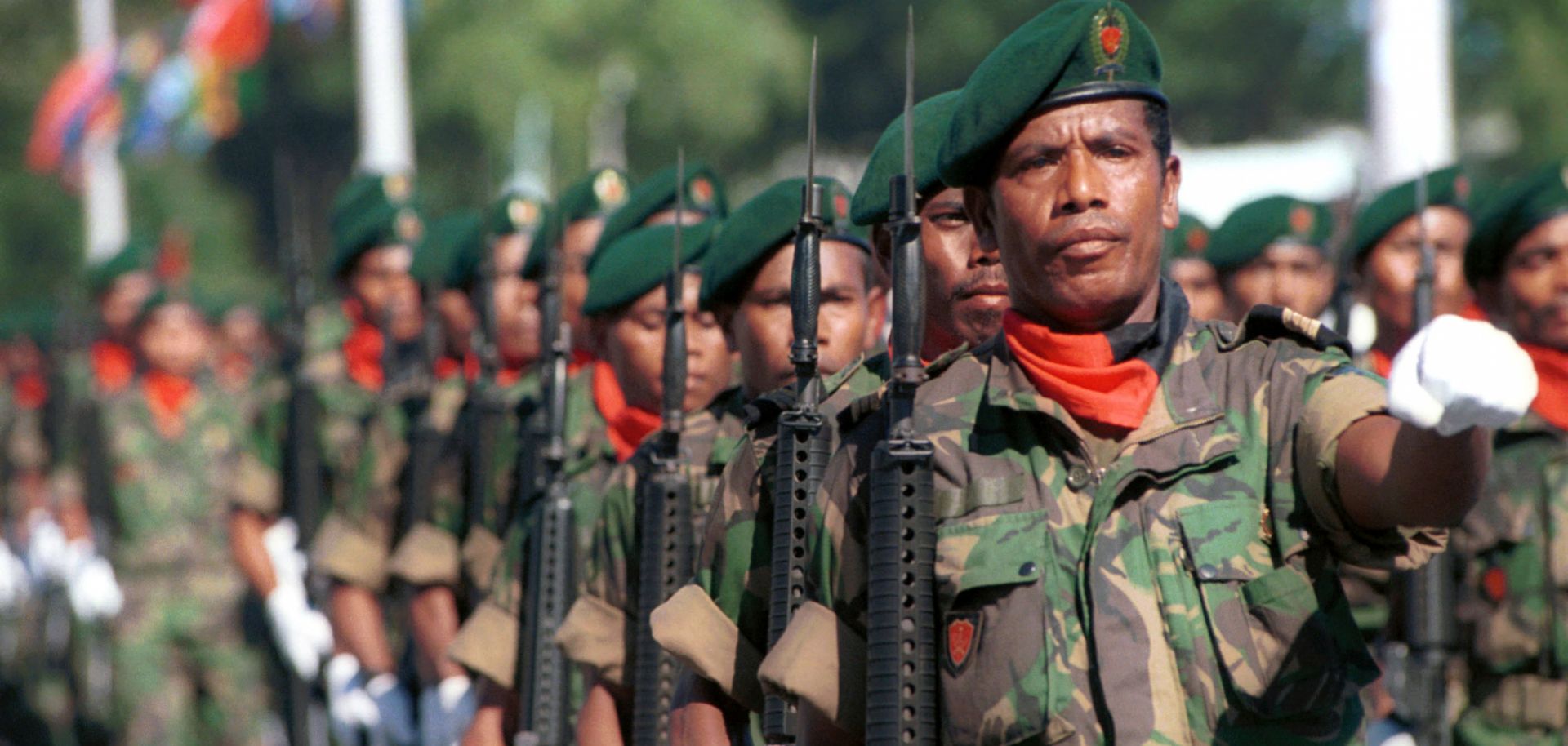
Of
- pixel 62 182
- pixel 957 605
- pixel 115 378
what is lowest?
pixel 957 605

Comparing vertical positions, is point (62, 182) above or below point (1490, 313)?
above

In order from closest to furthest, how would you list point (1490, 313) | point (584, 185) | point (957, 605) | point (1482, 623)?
point (957, 605) < point (1482, 623) < point (1490, 313) < point (584, 185)

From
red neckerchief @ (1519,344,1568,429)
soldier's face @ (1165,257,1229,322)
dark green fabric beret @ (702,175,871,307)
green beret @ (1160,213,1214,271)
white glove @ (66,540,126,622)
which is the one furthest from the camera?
white glove @ (66,540,126,622)

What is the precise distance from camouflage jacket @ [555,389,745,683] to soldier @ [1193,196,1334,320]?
344 cm

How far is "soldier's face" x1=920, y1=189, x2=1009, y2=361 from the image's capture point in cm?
429

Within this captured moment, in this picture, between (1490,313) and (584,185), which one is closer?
(1490,313)

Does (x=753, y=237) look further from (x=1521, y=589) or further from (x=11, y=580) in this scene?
(x=11, y=580)

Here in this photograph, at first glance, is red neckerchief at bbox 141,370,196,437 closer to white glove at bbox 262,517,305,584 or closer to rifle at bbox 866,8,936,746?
white glove at bbox 262,517,305,584

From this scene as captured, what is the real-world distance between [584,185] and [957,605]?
483 cm

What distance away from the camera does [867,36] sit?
3778cm

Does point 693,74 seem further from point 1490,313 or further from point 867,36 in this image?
Answer: point 1490,313

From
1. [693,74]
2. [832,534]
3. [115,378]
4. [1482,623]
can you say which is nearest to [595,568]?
[832,534]

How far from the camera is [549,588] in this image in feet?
18.7

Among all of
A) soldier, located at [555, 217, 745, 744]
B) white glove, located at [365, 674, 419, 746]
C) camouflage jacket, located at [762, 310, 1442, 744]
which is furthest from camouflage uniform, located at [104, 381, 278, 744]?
camouflage jacket, located at [762, 310, 1442, 744]
